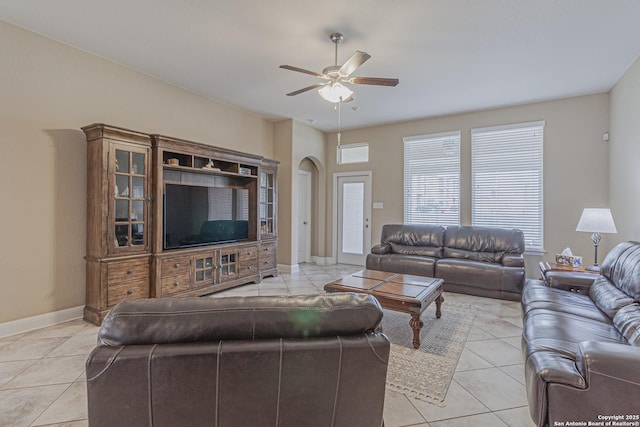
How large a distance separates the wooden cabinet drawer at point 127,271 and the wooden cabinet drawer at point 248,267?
1.48m

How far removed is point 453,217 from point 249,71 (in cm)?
422

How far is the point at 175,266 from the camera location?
3.91 metres

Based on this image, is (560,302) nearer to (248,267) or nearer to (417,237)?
(417,237)

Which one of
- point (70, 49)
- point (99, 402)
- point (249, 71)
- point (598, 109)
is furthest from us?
point (598, 109)

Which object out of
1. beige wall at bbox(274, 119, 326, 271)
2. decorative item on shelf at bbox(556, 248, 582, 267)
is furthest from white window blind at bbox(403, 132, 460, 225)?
beige wall at bbox(274, 119, 326, 271)

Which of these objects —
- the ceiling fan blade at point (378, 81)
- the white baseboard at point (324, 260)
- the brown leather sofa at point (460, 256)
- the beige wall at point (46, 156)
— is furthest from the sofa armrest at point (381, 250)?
the beige wall at point (46, 156)

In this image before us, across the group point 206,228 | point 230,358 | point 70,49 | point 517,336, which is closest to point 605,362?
point 230,358

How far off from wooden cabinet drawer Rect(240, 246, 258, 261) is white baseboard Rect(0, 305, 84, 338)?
2079 millimetres

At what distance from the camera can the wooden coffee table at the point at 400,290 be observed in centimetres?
272

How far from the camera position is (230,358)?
3.37 feet

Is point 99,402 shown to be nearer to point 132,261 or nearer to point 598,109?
point 132,261

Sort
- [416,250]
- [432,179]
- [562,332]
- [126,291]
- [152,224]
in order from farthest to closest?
[432,179] < [416,250] < [152,224] < [126,291] < [562,332]

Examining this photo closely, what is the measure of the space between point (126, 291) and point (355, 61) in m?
3.42

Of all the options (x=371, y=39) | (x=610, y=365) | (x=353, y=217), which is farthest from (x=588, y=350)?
(x=353, y=217)
